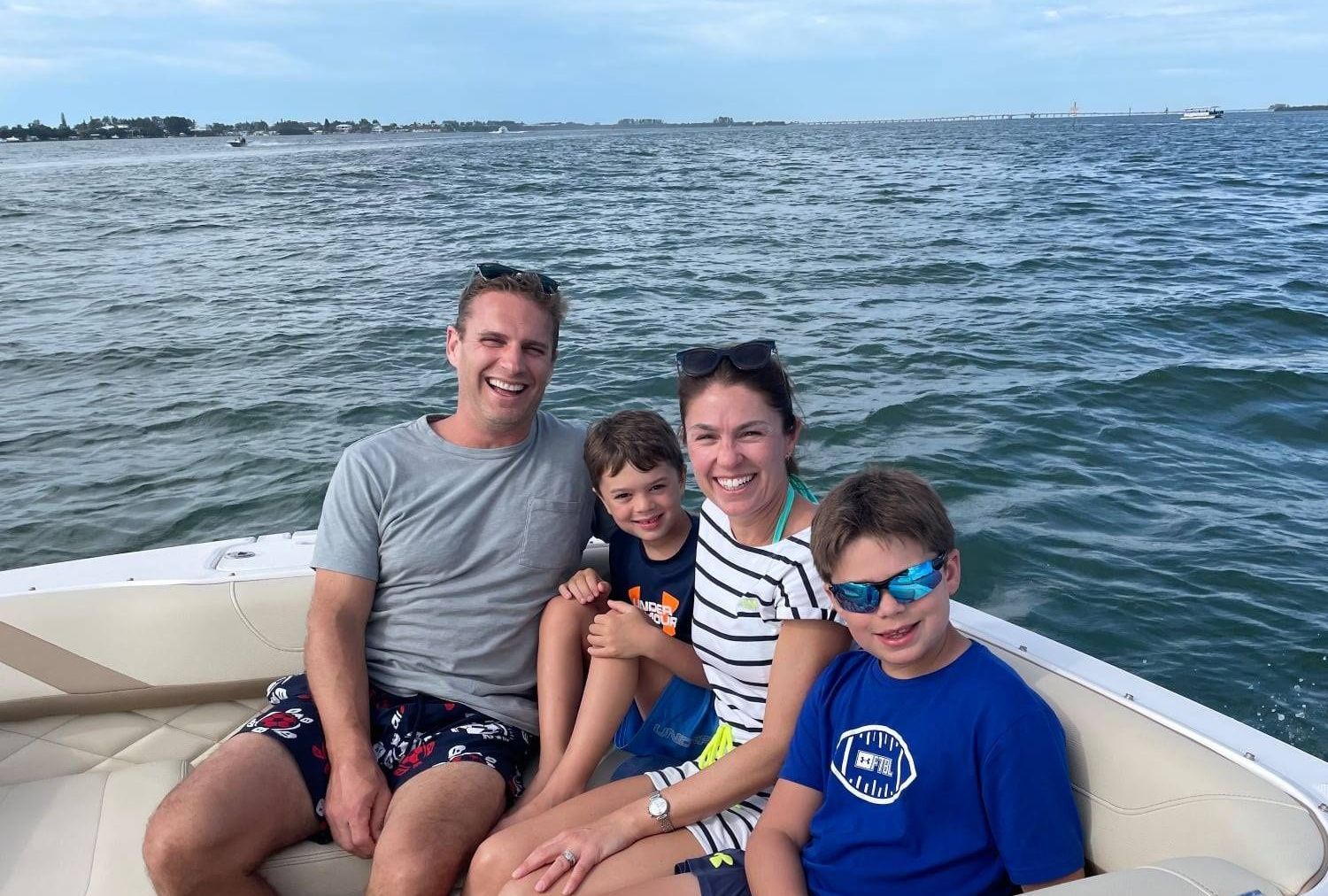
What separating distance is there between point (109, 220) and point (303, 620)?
72.9 ft

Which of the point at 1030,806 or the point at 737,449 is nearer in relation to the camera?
the point at 1030,806

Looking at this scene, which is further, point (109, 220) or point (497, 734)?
point (109, 220)

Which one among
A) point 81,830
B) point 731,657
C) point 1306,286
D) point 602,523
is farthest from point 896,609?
point 1306,286

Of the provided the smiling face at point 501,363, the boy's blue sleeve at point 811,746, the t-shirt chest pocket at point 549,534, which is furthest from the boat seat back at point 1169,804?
the smiling face at point 501,363

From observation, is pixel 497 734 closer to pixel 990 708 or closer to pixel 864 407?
pixel 990 708

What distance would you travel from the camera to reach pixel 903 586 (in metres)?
1.80

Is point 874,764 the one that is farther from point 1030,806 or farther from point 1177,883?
point 1177,883

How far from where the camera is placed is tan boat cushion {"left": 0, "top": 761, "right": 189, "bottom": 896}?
2.28 metres

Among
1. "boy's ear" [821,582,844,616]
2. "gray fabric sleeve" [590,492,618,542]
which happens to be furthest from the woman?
"gray fabric sleeve" [590,492,618,542]

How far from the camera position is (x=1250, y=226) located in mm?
16391

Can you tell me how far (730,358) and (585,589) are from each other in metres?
0.73

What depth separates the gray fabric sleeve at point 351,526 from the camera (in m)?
2.57

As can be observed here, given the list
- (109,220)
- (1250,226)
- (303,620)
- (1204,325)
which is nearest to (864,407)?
(1204,325)

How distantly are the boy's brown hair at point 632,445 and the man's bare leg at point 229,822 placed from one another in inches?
38.5
